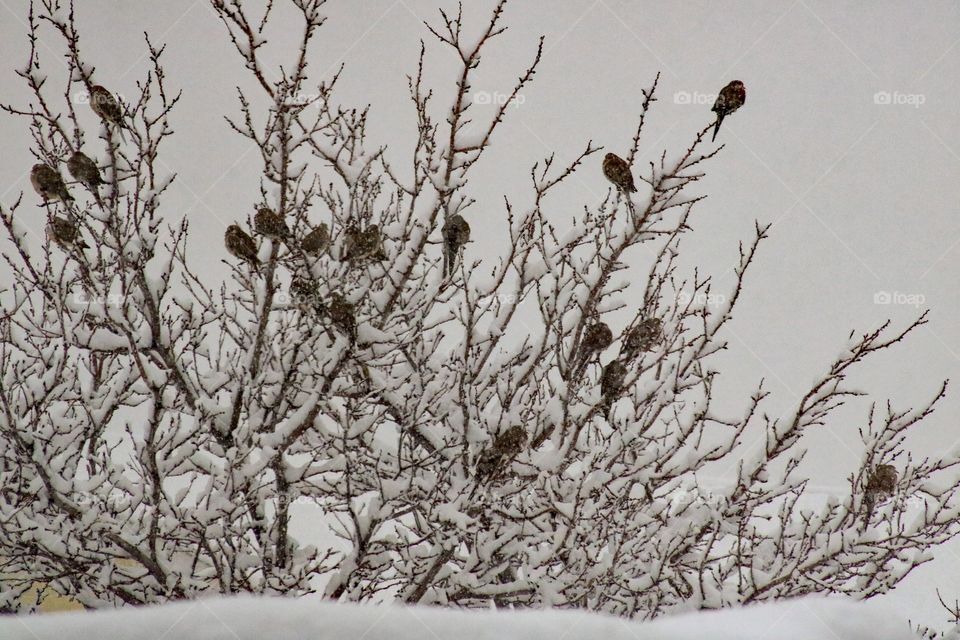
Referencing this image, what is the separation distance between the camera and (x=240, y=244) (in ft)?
11.4

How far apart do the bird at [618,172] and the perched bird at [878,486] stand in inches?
75.8

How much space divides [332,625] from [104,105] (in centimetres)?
308

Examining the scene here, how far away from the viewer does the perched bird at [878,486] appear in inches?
153

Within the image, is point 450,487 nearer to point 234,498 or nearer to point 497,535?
point 497,535

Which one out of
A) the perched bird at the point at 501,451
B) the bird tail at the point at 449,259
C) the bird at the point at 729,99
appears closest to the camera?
the perched bird at the point at 501,451

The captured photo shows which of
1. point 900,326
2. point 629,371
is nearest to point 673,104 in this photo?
point 900,326

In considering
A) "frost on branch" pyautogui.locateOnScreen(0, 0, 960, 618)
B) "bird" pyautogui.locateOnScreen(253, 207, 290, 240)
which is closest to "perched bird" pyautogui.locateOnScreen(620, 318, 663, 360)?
"frost on branch" pyautogui.locateOnScreen(0, 0, 960, 618)

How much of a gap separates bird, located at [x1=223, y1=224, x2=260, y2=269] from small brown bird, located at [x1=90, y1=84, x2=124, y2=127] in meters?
0.78

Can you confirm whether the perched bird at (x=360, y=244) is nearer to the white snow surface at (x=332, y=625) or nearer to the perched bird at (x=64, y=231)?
the perched bird at (x=64, y=231)

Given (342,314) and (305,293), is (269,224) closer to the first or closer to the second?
(305,293)

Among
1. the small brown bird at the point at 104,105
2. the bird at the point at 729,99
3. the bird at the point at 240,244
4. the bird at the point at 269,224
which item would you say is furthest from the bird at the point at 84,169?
the bird at the point at 729,99

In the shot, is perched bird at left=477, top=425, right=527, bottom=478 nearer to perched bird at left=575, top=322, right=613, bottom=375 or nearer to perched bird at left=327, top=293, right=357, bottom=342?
perched bird at left=575, top=322, right=613, bottom=375

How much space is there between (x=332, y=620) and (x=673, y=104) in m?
25.6

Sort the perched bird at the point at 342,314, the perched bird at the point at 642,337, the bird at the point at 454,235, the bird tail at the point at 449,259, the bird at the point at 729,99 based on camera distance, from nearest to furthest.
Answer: the perched bird at the point at 342,314
the bird at the point at 729,99
the perched bird at the point at 642,337
the bird at the point at 454,235
the bird tail at the point at 449,259
